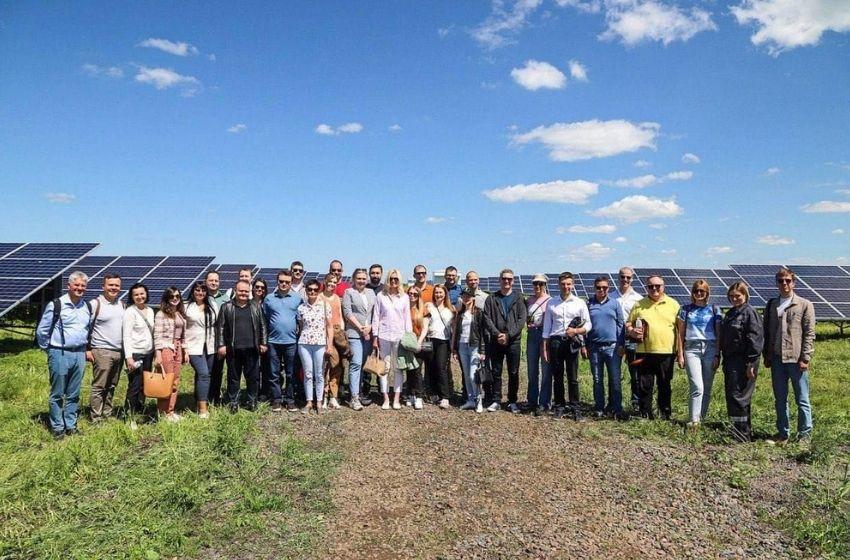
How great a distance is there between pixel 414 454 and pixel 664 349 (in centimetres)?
336

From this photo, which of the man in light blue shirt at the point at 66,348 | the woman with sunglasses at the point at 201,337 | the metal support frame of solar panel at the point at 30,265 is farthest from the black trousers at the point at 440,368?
the metal support frame of solar panel at the point at 30,265

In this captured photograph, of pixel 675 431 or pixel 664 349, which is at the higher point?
pixel 664 349

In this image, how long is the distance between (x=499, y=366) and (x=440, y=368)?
852 millimetres

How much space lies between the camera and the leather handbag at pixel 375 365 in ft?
23.1

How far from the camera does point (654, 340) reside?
20.5 feet

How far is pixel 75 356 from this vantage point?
5.70m

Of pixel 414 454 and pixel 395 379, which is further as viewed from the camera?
pixel 395 379

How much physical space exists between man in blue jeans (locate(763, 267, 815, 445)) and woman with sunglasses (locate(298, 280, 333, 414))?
17.6 ft

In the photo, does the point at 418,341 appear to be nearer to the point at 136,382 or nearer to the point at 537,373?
the point at 537,373

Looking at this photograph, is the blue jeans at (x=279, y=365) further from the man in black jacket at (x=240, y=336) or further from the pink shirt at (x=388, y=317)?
the pink shirt at (x=388, y=317)

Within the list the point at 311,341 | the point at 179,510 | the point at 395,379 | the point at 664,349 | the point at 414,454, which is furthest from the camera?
the point at 395,379

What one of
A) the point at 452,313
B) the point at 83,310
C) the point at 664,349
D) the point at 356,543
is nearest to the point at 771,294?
the point at 664,349

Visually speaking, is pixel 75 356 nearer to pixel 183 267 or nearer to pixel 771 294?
pixel 183 267

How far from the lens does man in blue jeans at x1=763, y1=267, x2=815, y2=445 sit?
18.1ft
